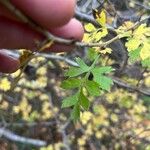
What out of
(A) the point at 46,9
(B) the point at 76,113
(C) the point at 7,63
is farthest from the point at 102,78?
(A) the point at 46,9

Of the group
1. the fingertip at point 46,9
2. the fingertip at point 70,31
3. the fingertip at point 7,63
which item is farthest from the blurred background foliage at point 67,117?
the fingertip at point 46,9

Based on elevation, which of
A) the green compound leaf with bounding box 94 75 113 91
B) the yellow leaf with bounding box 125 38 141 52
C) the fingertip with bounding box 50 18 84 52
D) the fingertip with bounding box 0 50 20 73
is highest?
the fingertip with bounding box 50 18 84 52

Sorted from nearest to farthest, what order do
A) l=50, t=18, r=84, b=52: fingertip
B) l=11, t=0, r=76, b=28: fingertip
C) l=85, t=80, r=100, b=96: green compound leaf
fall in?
l=11, t=0, r=76, b=28: fingertip
l=50, t=18, r=84, b=52: fingertip
l=85, t=80, r=100, b=96: green compound leaf

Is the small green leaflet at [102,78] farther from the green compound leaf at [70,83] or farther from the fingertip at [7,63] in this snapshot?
the fingertip at [7,63]

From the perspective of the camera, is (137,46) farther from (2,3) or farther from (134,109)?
(134,109)

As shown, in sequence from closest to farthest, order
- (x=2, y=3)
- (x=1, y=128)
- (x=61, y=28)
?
(x=2, y=3)
(x=61, y=28)
(x=1, y=128)

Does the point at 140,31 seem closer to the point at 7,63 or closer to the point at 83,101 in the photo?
the point at 83,101

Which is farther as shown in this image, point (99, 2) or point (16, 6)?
point (99, 2)

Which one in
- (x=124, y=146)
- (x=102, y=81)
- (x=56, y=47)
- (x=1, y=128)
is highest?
(x=56, y=47)

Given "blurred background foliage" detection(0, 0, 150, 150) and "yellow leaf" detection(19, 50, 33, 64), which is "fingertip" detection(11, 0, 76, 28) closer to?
"yellow leaf" detection(19, 50, 33, 64)

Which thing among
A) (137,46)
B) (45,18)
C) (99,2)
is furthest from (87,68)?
(45,18)

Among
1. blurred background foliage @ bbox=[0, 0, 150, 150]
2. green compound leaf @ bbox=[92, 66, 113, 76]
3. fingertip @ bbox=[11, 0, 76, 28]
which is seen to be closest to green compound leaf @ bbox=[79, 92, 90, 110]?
green compound leaf @ bbox=[92, 66, 113, 76]
